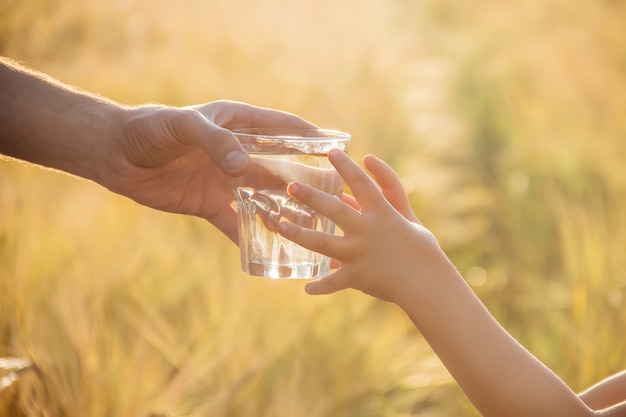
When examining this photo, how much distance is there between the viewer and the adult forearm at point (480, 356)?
51.4 inches

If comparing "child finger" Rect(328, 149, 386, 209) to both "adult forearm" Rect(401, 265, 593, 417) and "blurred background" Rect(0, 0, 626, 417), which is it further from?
"blurred background" Rect(0, 0, 626, 417)

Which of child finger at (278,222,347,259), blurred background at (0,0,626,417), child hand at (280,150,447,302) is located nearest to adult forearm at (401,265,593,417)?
child hand at (280,150,447,302)

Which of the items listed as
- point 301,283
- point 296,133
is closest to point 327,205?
point 296,133

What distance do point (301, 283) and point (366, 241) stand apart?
2.96 feet

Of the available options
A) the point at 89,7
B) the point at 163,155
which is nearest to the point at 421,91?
the point at 89,7

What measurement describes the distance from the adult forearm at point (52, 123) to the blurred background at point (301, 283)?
0.35 m

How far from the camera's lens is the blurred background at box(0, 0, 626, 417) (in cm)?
183

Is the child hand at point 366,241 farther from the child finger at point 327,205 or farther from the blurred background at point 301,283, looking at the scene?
the blurred background at point 301,283

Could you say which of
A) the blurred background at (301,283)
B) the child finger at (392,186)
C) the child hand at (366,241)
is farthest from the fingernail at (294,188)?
the blurred background at (301,283)

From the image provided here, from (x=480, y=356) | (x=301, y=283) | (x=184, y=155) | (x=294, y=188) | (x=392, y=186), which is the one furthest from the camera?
(x=301, y=283)

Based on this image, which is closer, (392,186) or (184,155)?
(392,186)

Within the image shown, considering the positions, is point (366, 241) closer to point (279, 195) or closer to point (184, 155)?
point (279, 195)

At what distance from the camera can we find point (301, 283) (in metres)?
2.14

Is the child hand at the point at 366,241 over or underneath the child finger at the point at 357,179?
underneath
